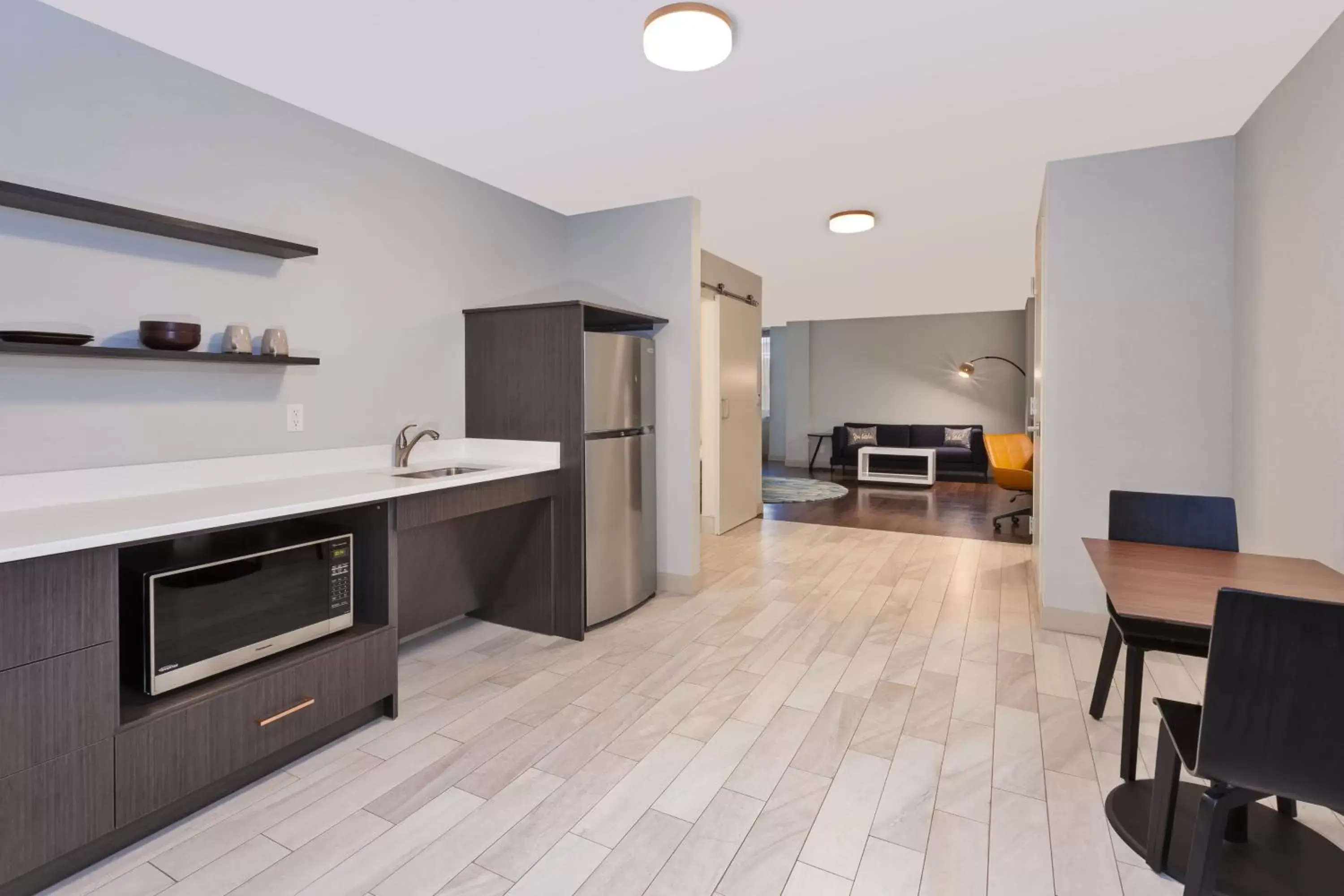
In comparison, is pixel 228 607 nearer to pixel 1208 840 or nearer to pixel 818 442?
pixel 1208 840

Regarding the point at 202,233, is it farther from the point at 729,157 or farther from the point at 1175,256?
the point at 1175,256

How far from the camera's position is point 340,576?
7.19 feet

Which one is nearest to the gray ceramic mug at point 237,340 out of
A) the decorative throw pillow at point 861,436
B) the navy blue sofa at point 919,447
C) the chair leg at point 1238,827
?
the chair leg at point 1238,827

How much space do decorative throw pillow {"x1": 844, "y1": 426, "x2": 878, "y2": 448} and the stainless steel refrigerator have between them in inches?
247

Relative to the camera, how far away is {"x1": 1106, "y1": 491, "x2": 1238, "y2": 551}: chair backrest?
6.91 ft

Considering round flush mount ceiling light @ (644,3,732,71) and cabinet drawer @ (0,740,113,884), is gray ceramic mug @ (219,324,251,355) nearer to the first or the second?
cabinet drawer @ (0,740,113,884)

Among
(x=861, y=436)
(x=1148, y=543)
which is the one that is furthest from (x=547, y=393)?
(x=861, y=436)

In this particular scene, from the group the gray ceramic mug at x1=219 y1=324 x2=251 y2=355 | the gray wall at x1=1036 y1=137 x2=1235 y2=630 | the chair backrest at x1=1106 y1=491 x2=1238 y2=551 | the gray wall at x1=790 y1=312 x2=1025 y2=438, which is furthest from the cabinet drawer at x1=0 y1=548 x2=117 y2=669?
the gray wall at x1=790 y1=312 x2=1025 y2=438

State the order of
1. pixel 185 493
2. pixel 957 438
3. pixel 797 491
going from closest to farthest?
pixel 185 493, pixel 797 491, pixel 957 438

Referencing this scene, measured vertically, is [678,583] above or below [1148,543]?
below

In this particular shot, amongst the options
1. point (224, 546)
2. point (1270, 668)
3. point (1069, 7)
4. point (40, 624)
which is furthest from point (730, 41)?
point (40, 624)

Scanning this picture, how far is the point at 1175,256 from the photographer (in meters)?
2.91

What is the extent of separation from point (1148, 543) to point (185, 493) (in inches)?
126

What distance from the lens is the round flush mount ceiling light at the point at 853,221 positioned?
395cm
